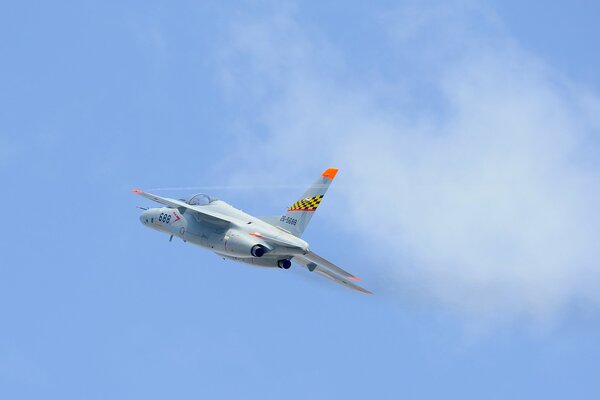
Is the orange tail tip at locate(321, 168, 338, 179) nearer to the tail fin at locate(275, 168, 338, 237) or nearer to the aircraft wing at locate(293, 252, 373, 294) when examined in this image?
the tail fin at locate(275, 168, 338, 237)

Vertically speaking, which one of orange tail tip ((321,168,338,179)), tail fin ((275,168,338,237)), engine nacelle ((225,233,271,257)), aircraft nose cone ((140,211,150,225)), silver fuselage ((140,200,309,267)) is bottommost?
engine nacelle ((225,233,271,257))

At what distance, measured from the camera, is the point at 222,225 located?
7344 centimetres

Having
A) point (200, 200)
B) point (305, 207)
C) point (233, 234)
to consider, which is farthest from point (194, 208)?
point (305, 207)

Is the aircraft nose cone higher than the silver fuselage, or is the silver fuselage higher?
the aircraft nose cone

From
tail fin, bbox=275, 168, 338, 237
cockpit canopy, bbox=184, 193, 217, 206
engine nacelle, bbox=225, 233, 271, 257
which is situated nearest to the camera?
engine nacelle, bbox=225, 233, 271, 257

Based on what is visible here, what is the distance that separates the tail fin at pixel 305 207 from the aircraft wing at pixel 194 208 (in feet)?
8.97

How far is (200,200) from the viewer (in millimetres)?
75625

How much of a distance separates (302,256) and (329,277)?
4.75 m

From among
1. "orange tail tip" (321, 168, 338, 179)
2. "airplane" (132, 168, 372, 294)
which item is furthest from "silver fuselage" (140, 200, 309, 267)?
"orange tail tip" (321, 168, 338, 179)

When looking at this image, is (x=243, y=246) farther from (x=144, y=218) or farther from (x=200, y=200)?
(x=144, y=218)

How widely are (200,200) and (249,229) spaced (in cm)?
426

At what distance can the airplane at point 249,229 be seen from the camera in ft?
235

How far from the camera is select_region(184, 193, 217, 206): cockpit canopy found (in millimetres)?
75438

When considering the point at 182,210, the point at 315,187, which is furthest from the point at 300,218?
the point at 182,210
